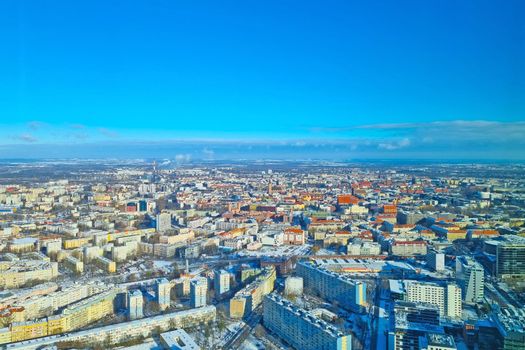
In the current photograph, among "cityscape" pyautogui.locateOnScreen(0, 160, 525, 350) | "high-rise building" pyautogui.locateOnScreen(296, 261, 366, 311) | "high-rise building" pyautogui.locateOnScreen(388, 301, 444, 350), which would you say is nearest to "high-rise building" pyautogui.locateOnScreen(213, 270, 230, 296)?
"cityscape" pyautogui.locateOnScreen(0, 160, 525, 350)

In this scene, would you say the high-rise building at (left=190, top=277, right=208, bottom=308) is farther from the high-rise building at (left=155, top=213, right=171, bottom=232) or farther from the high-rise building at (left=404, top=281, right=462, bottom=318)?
the high-rise building at (left=155, top=213, right=171, bottom=232)

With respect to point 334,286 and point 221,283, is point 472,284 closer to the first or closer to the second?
point 334,286

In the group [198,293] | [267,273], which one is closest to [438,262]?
[267,273]

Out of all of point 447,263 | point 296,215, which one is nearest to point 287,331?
point 447,263

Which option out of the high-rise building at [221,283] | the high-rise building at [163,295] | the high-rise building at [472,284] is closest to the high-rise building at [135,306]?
the high-rise building at [163,295]

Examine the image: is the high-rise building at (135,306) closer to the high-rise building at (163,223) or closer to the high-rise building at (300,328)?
the high-rise building at (300,328)

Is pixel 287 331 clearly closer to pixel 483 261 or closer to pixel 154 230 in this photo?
pixel 483 261
